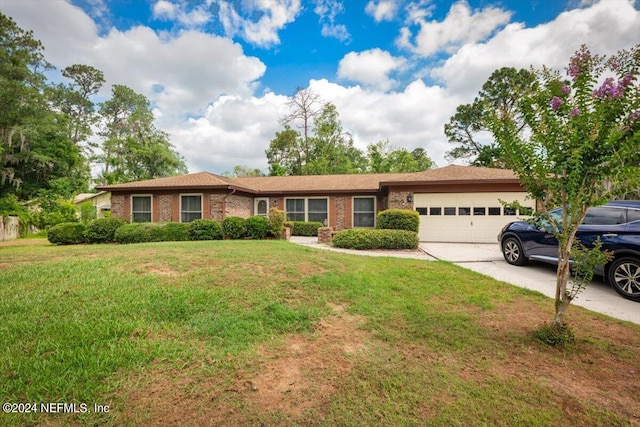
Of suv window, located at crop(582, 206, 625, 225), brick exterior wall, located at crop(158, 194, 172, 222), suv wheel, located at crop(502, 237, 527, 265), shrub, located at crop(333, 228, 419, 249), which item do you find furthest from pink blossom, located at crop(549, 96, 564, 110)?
brick exterior wall, located at crop(158, 194, 172, 222)

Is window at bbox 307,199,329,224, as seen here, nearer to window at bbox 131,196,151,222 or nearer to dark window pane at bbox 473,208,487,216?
dark window pane at bbox 473,208,487,216

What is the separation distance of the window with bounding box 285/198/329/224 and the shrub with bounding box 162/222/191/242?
572cm

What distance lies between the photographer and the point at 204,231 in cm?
1138

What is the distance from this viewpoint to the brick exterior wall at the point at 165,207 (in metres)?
13.8

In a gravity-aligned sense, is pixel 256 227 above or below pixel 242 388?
above

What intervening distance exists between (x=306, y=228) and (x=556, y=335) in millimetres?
12142

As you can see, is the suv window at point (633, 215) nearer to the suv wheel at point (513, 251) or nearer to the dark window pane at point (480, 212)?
the suv wheel at point (513, 251)

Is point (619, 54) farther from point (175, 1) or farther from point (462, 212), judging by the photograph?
point (175, 1)

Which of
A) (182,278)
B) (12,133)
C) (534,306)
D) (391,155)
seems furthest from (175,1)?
(391,155)

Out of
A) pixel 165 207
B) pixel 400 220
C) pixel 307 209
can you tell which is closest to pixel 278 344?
pixel 400 220

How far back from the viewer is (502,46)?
10.6 m

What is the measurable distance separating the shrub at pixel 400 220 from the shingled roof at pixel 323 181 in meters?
1.86

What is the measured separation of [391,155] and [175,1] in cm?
2336

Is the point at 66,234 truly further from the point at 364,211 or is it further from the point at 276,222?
the point at 364,211
